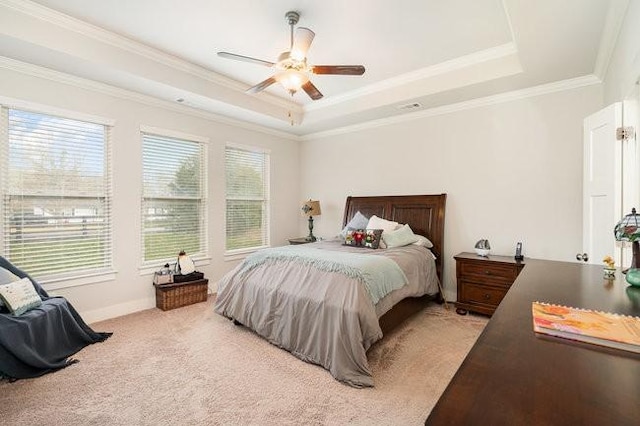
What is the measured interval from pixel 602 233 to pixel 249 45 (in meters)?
3.60

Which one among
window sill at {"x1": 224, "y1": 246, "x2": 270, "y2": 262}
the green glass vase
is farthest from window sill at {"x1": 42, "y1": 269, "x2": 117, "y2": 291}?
the green glass vase

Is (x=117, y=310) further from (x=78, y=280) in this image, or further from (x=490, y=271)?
(x=490, y=271)

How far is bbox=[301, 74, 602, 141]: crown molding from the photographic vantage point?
10.8 feet

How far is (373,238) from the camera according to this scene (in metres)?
3.86

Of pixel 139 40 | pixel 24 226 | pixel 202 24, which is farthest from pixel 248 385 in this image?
pixel 139 40

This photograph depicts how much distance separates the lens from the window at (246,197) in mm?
4824

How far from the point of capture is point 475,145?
3967mm

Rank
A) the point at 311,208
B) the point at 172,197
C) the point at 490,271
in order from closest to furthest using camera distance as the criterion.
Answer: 1. the point at 490,271
2. the point at 172,197
3. the point at 311,208

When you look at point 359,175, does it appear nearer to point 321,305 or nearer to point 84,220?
point 321,305

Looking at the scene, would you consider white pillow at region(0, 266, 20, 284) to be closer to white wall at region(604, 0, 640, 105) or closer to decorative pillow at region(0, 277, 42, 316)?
decorative pillow at region(0, 277, 42, 316)

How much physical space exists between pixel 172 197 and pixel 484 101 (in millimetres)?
4294

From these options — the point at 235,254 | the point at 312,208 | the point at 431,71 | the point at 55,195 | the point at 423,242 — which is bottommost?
the point at 235,254

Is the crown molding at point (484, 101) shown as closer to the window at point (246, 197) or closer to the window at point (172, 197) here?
the window at point (246, 197)

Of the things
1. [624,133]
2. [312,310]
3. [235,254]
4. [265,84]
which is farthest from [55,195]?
[624,133]
